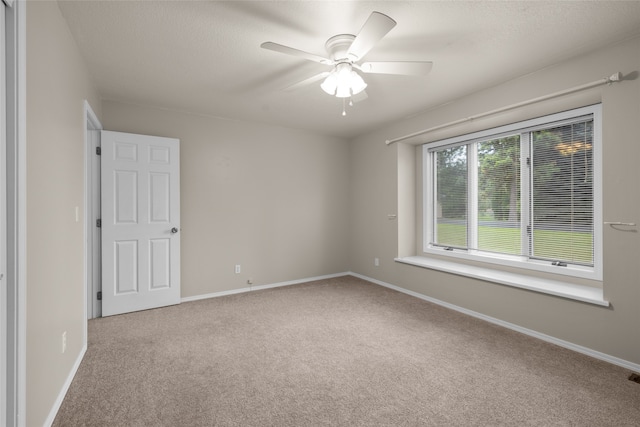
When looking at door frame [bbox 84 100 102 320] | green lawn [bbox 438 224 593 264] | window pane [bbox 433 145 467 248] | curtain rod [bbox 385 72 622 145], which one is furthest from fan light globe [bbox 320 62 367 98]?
door frame [bbox 84 100 102 320]

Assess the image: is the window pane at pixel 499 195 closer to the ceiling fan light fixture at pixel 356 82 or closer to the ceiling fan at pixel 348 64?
the ceiling fan at pixel 348 64

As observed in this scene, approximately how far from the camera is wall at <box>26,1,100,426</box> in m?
1.50

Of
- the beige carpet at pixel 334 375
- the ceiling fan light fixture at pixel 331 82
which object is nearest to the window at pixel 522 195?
the beige carpet at pixel 334 375

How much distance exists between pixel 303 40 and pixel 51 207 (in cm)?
201

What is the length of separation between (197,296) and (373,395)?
286 centimetres

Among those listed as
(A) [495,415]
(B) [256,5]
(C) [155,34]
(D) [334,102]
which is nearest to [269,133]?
(D) [334,102]

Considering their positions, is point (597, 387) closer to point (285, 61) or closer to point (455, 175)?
point (455, 175)

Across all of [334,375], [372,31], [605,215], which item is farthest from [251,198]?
[605,215]

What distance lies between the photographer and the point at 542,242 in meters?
3.21

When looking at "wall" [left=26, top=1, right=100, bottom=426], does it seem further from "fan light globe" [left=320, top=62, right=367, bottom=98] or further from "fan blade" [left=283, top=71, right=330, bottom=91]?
"fan light globe" [left=320, top=62, right=367, bottom=98]

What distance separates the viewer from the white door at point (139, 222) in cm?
339

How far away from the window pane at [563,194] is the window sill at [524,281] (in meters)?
0.32

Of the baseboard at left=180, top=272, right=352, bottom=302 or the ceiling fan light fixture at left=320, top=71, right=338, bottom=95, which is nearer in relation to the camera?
the ceiling fan light fixture at left=320, top=71, right=338, bottom=95
